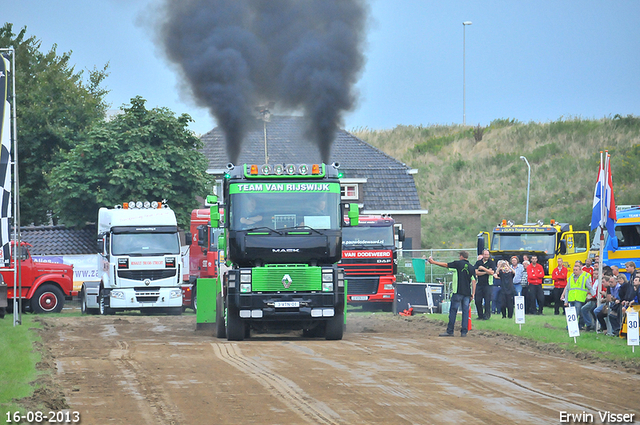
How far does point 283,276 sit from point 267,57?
9033 millimetres

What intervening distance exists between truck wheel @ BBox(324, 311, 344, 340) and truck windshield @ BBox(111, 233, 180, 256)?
36.3 ft

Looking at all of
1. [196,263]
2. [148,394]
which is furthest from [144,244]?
[148,394]

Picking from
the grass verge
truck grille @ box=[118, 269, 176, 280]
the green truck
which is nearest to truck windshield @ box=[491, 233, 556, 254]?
the grass verge

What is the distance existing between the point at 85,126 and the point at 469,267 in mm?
28880

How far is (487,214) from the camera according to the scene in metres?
61.9

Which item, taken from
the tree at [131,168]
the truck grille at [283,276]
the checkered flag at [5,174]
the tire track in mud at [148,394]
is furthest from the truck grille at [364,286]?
the tire track in mud at [148,394]

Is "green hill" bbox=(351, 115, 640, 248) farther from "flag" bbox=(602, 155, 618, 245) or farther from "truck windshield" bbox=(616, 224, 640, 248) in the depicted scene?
"flag" bbox=(602, 155, 618, 245)

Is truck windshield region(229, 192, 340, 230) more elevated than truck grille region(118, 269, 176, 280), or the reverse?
truck windshield region(229, 192, 340, 230)

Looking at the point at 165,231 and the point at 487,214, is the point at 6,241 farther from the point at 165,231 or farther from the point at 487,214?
the point at 487,214

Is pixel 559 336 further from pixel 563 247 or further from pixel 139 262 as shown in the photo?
pixel 139 262

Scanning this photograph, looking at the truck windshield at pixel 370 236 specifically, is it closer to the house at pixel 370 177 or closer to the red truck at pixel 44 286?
the red truck at pixel 44 286

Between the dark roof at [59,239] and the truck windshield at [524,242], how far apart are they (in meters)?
18.2

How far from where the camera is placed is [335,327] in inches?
660

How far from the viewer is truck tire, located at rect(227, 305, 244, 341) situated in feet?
53.8
